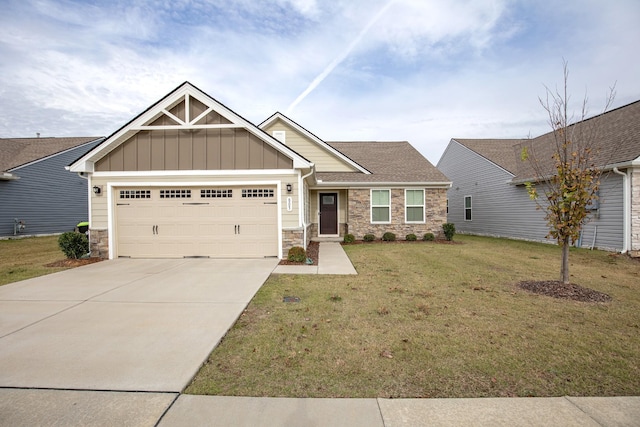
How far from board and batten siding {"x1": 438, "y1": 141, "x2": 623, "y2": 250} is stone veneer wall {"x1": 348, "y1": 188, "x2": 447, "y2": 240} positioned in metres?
3.99

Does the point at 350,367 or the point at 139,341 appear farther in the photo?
the point at 139,341

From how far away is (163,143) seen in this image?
10.4 meters

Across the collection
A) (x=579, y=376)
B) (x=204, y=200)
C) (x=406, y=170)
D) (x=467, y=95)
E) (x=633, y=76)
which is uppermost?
(x=467, y=95)

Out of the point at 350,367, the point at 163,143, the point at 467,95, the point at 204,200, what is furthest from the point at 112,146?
the point at 467,95

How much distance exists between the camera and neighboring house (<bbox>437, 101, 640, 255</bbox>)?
36.9ft

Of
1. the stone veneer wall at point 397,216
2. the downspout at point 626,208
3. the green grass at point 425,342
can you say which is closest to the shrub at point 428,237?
the stone veneer wall at point 397,216

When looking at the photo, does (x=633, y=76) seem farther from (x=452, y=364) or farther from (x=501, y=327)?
(x=452, y=364)

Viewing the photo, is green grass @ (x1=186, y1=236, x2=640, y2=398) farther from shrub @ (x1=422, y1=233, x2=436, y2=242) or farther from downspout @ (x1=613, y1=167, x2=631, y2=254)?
shrub @ (x1=422, y1=233, x2=436, y2=242)

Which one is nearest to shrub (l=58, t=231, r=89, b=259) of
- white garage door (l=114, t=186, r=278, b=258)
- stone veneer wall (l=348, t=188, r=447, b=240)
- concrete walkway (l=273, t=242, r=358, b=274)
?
white garage door (l=114, t=186, r=278, b=258)

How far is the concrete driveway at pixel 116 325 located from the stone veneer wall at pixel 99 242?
229 cm

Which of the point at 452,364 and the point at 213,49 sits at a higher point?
the point at 213,49

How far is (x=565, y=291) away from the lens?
6234mm

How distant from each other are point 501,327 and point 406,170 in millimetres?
13052

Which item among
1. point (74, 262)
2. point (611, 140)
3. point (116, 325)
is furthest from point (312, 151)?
point (116, 325)
